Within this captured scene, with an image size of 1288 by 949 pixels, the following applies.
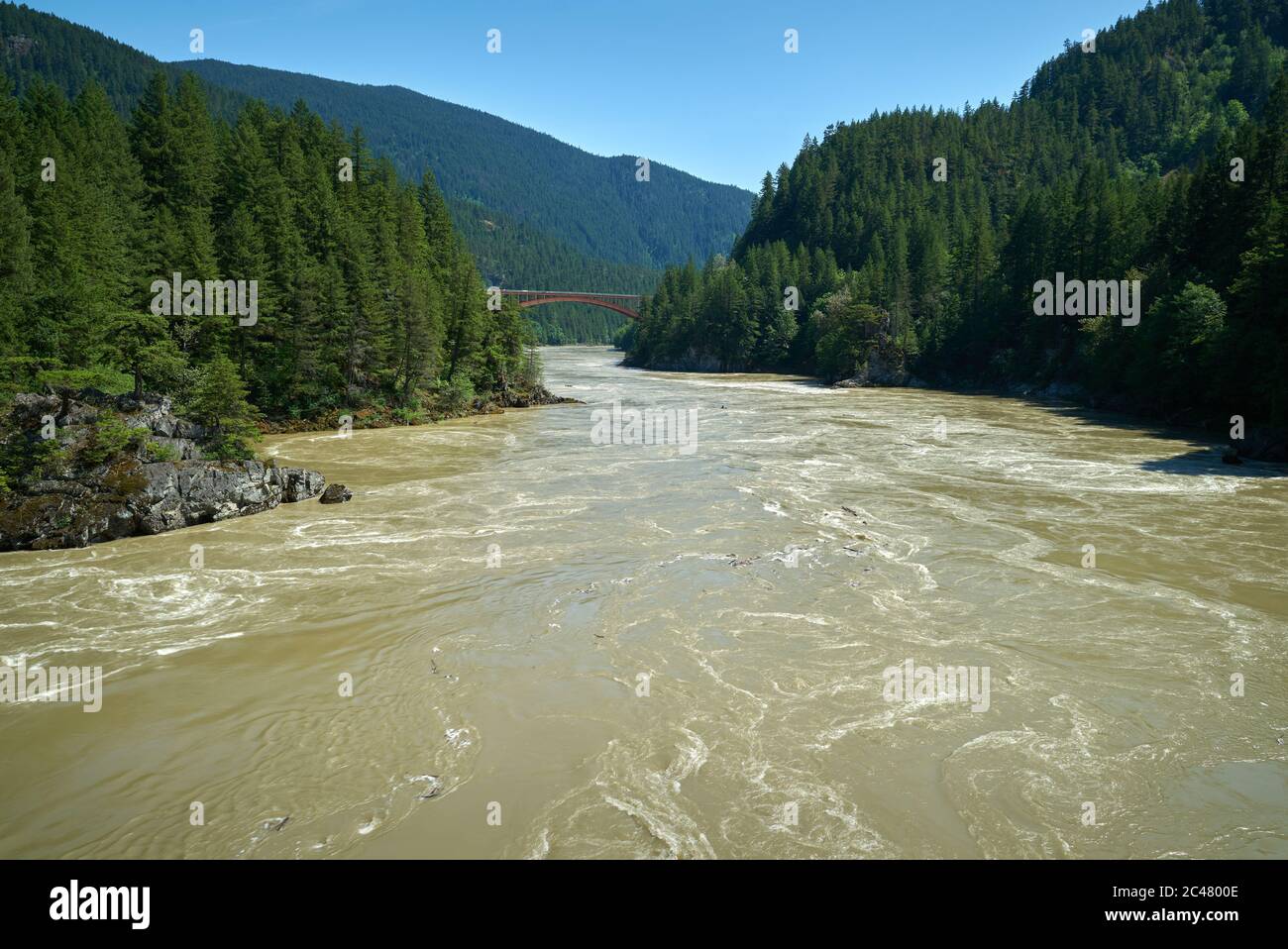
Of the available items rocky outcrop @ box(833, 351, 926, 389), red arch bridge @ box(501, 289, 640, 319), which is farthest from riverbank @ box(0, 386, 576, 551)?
red arch bridge @ box(501, 289, 640, 319)

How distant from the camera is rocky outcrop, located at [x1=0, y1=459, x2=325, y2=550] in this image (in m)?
21.3

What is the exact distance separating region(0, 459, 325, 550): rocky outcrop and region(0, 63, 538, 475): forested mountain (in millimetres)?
1835

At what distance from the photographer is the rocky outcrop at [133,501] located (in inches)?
840

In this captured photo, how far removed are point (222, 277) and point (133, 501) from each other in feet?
91.2

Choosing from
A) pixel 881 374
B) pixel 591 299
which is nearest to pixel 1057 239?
pixel 881 374

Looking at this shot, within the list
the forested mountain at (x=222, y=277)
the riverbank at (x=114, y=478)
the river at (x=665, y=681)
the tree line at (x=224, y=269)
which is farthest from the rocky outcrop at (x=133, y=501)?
the tree line at (x=224, y=269)

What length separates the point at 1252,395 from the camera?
40875 millimetres

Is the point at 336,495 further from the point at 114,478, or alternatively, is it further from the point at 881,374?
the point at 881,374

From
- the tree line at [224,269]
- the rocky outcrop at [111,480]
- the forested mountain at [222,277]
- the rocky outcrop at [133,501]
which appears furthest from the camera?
the tree line at [224,269]

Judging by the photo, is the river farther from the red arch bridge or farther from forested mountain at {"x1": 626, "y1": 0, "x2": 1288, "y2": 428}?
the red arch bridge

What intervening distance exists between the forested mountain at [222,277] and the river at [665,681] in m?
12.5

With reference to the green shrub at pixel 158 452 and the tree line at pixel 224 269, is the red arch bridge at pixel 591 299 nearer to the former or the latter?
the tree line at pixel 224 269

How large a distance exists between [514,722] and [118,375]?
26112mm
